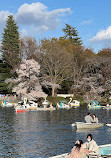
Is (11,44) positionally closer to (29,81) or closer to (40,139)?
(29,81)

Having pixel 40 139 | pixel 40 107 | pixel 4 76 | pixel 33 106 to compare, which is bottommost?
pixel 40 139

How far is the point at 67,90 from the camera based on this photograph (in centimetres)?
8188

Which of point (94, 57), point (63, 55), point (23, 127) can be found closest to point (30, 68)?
point (63, 55)

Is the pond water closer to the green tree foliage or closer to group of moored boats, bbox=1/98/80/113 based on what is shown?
group of moored boats, bbox=1/98/80/113

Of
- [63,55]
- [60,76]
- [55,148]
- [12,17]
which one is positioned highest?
[12,17]

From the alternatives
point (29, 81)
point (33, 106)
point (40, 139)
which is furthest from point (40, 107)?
point (40, 139)

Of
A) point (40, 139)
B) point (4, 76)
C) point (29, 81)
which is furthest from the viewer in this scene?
point (4, 76)

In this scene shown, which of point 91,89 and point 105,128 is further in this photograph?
point 91,89

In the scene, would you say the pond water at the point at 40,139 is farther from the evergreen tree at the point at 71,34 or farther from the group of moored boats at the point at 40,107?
the evergreen tree at the point at 71,34

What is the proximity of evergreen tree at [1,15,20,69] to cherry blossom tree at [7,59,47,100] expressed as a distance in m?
6.89

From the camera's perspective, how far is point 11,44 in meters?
85.4

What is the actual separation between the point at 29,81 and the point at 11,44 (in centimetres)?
2003

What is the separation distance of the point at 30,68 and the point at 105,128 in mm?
42388

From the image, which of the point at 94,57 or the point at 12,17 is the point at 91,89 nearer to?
the point at 94,57
